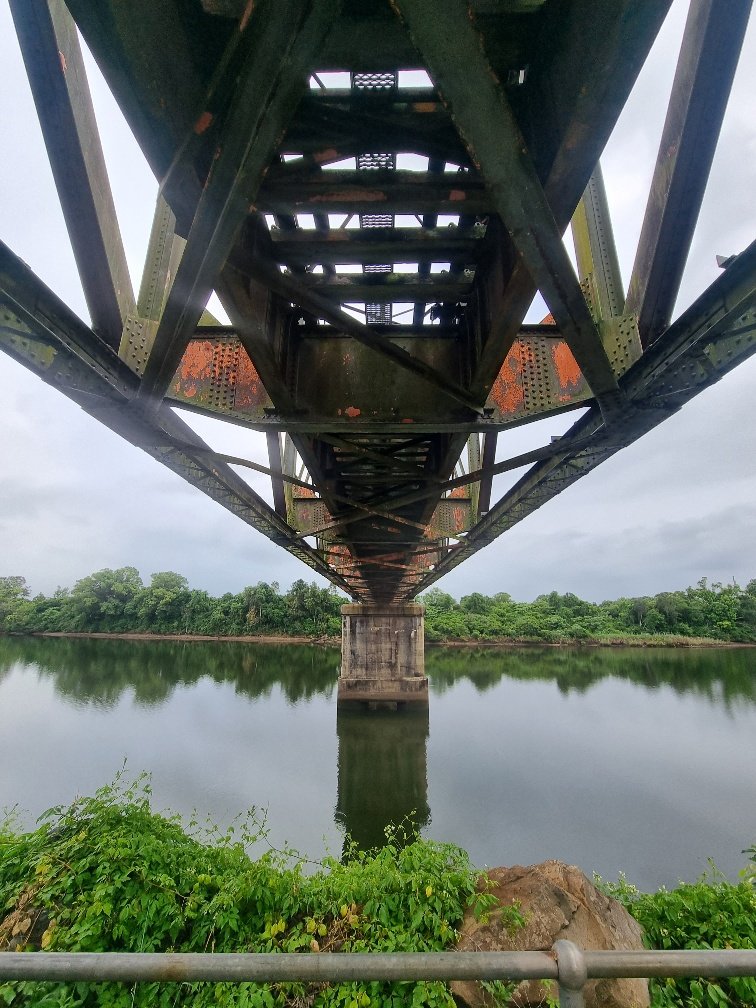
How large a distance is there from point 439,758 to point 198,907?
12620 millimetres

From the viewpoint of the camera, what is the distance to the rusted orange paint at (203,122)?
5.93 ft

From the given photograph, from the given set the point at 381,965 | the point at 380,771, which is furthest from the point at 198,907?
the point at 380,771

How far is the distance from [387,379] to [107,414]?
210cm

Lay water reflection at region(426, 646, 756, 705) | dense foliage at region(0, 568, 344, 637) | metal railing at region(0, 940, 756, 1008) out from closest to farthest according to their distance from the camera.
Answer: metal railing at region(0, 940, 756, 1008)
water reflection at region(426, 646, 756, 705)
dense foliage at region(0, 568, 344, 637)

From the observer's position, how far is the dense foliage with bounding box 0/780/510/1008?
12.3 feet

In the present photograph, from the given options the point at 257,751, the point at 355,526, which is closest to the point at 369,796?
the point at 257,751

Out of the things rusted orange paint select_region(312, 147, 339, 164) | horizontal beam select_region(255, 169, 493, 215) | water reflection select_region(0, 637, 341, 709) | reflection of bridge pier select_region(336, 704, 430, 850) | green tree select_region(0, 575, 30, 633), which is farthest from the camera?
green tree select_region(0, 575, 30, 633)

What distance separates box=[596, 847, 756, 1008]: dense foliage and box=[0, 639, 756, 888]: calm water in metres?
5.10

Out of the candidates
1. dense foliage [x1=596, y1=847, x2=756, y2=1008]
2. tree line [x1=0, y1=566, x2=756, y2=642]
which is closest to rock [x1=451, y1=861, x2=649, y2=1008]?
dense foliage [x1=596, y1=847, x2=756, y2=1008]

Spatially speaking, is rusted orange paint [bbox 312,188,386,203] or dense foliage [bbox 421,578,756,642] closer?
rusted orange paint [bbox 312,188,386,203]

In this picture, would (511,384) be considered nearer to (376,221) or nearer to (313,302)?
(376,221)

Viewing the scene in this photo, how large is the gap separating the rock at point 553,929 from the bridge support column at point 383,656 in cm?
1647

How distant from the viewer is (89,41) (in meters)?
1.58

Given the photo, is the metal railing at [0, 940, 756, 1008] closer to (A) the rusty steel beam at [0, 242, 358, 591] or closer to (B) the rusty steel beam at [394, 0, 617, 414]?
(B) the rusty steel beam at [394, 0, 617, 414]
